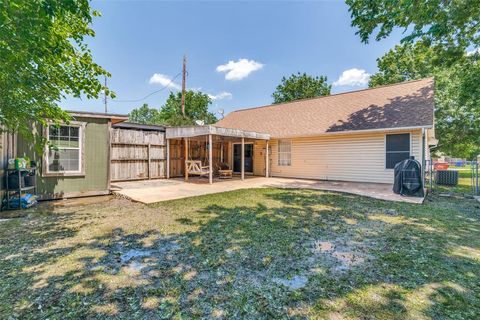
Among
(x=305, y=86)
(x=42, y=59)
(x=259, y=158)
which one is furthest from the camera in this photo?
(x=305, y=86)

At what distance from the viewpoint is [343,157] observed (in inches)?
441

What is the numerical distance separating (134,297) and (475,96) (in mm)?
16847

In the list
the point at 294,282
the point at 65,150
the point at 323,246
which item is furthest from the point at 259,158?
the point at 294,282

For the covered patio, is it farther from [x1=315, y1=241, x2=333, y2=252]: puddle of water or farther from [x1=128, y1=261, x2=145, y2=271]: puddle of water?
[x1=128, y1=261, x2=145, y2=271]: puddle of water

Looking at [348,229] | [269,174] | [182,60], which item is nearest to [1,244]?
[348,229]

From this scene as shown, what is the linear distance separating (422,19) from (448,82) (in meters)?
14.6

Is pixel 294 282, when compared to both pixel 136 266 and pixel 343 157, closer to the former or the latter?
pixel 136 266

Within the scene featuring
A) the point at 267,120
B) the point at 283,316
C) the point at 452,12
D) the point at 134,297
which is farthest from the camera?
the point at 267,120

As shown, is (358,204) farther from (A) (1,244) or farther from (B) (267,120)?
(B) (267,120)

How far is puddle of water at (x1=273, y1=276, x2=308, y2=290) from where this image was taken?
8.07 ft

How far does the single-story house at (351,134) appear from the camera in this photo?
31.4ft

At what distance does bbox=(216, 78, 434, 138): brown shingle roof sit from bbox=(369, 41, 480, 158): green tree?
5.03ft

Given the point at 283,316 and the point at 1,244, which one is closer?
the point at 283,316

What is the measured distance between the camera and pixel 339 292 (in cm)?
235
